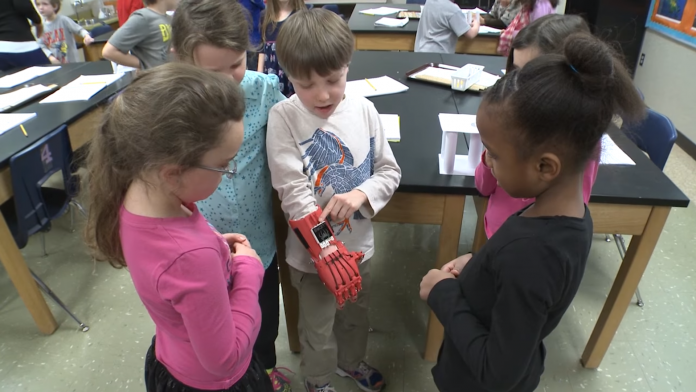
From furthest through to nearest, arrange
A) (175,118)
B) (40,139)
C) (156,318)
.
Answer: (40,139), (156,318), (175,118)

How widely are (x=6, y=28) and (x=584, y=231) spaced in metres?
3.49

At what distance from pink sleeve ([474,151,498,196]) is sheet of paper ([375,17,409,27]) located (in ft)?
8.38

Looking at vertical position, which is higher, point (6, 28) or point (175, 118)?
point (175, 118)

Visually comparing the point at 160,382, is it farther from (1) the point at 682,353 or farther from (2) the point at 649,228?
(1) the point at 682,353

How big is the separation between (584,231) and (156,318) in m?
0.70

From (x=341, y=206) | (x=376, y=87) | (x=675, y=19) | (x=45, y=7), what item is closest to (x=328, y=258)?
(x=341, y=206)

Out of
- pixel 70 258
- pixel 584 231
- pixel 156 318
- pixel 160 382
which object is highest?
pixel 584 231

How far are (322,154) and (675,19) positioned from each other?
11.0 feet

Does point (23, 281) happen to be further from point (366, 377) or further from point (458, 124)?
point (458, 124)

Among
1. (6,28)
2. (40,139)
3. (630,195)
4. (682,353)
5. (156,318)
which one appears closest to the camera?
(156,318)

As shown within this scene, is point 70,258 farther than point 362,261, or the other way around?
point 70,258

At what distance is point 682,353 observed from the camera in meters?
1.52

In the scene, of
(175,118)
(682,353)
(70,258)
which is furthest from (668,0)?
(70,258)

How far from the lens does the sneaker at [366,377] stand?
1408 millimetres
